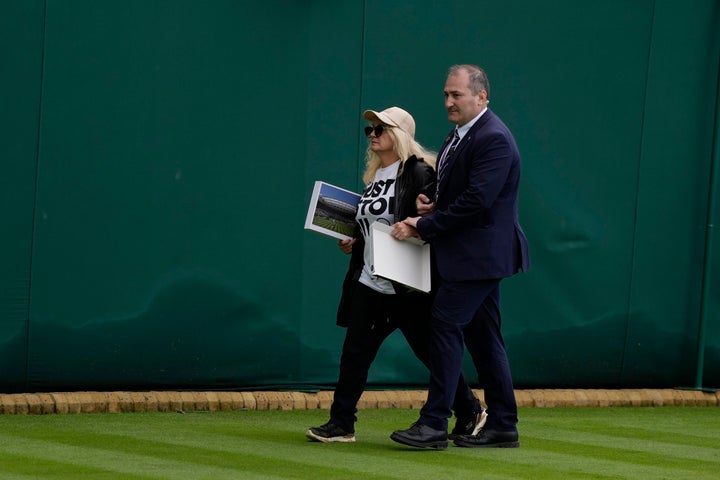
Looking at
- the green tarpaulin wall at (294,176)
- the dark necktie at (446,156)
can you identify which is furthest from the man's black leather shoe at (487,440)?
the green tarpaulin wall at (294,176)

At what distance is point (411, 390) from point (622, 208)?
1971 mm

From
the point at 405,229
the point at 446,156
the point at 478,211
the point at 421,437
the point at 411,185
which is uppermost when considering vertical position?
the point at 446,156

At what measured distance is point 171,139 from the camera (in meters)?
9.26

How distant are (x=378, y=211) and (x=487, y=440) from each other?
4.18 ft

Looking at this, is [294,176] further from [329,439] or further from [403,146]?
[329,439]

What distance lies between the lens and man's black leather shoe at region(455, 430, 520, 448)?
774 cm

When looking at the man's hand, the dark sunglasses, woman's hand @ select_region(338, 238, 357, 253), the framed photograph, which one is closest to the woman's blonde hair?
the dark sunglasses

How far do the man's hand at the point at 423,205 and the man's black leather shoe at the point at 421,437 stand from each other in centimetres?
103

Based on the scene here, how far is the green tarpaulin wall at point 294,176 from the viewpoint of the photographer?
8.92 metres

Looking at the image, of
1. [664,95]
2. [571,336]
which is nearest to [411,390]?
[571,336]

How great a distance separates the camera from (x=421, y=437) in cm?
743

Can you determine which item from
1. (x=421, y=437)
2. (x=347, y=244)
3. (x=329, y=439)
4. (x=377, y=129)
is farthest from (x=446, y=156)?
(x=329, y=439)

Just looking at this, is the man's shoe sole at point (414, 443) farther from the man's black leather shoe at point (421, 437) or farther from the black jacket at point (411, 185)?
the black jacket at point (411, 185)

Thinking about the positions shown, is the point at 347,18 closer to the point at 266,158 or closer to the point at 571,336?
the point at 266,158
